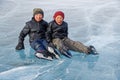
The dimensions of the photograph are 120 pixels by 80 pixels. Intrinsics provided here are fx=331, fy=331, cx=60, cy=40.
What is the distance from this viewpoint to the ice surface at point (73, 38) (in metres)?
6.30

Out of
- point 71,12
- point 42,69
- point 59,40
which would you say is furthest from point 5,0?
point 42,69

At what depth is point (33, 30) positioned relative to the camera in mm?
7539

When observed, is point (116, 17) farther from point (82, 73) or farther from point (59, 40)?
point (82, 73)

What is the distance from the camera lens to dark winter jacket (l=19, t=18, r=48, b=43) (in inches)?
296

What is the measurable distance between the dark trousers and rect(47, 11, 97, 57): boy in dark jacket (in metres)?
0.15

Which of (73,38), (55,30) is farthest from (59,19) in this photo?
(73,38)

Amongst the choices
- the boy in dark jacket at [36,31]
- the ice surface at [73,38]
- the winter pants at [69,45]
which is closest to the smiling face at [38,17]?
the boy in dark jacket at [36,31]

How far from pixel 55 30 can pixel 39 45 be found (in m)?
0.54

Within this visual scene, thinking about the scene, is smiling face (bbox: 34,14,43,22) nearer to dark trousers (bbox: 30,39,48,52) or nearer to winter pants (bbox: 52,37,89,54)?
dark trousers (bbox: 30,39,48,52)

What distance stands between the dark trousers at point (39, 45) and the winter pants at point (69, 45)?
230 mm

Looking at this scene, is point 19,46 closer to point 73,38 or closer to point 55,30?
point 55,30

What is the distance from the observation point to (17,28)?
9.40m

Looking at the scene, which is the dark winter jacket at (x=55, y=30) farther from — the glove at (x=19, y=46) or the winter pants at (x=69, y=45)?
the glove at (x=19, y=46)

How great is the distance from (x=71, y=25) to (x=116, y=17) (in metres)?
2.00
